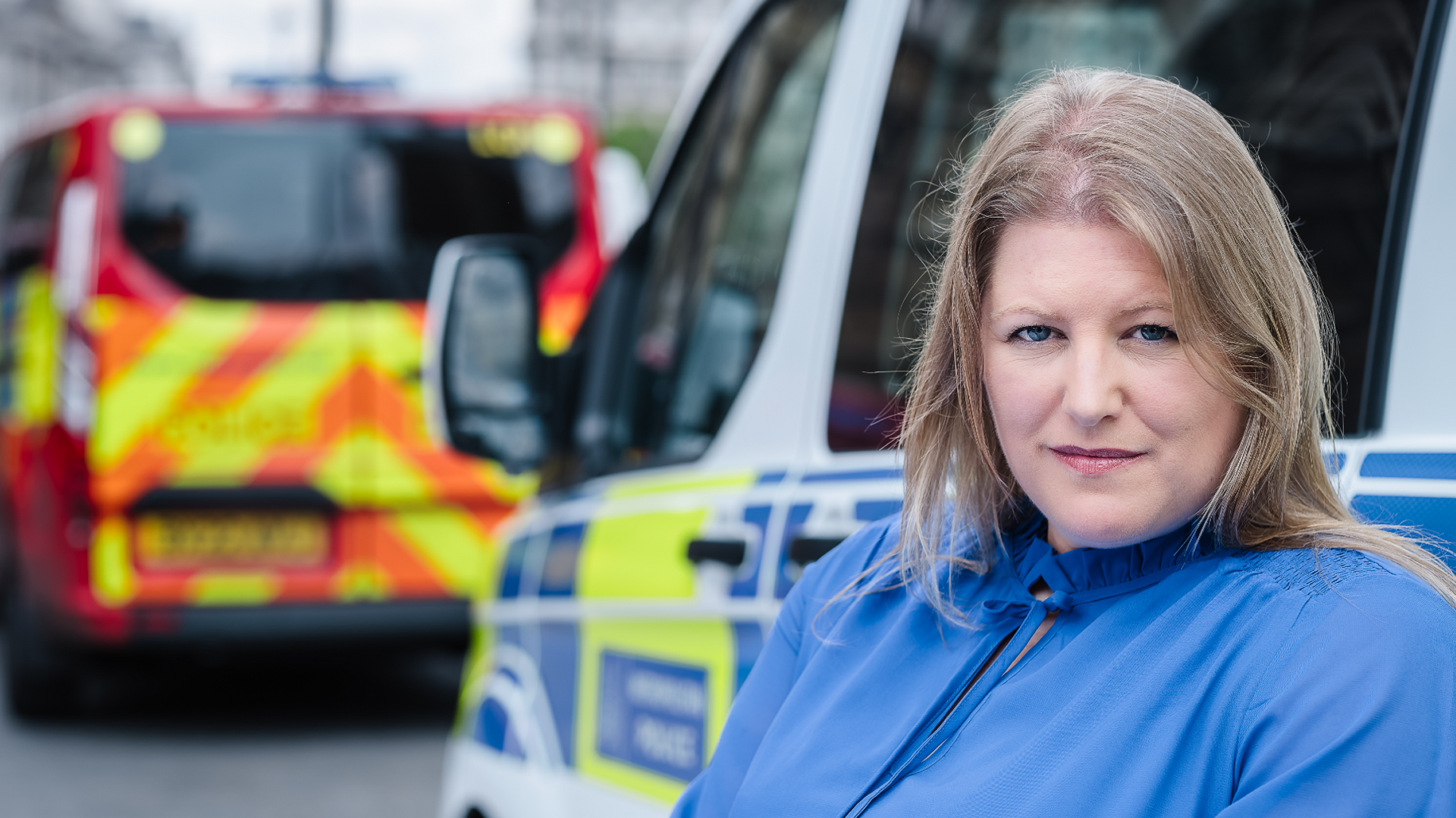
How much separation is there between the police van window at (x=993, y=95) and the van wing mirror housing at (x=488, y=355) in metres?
0.79

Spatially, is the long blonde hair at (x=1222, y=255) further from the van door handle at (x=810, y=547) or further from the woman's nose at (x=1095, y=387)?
the van door handle at (x=810, y=547)

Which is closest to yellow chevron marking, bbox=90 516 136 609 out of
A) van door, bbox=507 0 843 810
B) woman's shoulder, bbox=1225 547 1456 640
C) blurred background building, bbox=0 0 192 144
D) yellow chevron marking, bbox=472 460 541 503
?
yellow chevron marking, bbox=472 460 541 503

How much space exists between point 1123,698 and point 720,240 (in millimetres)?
Result: 1483

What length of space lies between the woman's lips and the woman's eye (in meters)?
0.09

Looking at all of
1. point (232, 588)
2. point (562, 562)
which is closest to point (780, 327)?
point (562, 562)

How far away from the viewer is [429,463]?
582 centimetres

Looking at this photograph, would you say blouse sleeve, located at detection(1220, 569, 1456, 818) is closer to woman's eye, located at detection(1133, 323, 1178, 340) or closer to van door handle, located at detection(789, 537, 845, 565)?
woman's eye, located at detection(1133, 323, 1178, 340)

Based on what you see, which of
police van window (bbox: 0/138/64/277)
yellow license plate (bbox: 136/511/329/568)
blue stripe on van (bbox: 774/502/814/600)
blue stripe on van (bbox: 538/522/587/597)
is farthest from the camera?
police van window (bbox: 0/138/64/277)

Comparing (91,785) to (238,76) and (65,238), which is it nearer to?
(65,238)

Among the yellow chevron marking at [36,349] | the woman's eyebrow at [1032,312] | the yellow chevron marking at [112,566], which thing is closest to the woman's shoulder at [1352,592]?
the woman's eyebrow at [1032,312]

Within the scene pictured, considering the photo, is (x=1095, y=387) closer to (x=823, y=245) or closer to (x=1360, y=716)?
(x=1360, y=716)

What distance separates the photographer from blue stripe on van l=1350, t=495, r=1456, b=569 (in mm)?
1286

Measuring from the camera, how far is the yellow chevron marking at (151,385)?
5504 millimetres

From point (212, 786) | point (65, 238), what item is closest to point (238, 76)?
point (65, 238)
